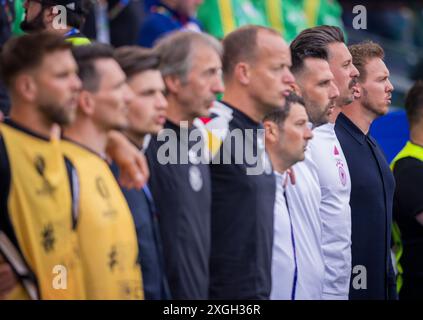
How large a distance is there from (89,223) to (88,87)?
0.64 metres

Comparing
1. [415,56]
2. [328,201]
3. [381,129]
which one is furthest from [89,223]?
[415,56]

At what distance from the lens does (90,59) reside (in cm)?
560

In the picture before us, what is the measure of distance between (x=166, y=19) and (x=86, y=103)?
444cm

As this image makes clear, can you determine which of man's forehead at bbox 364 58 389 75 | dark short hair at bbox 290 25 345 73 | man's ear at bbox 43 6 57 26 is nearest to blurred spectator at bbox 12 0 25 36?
man's ear at bbox 43 6 57 26

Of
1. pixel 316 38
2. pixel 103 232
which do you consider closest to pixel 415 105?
pixel 316 38

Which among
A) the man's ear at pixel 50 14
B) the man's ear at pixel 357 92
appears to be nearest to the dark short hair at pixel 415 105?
the man's ear at pixel 357 92

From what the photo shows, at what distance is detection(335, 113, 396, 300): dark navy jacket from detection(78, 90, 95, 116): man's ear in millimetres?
2510

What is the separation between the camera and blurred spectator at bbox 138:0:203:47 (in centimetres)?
977

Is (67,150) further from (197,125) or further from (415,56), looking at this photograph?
(415,56)

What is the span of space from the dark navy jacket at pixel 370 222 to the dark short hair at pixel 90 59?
2417mm

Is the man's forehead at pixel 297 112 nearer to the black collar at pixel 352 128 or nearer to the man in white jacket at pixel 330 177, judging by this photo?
the man in white jacket at pixel 330 177

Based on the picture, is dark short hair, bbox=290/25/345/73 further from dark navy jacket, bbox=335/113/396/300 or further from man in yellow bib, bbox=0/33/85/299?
Answer: man in yellow bib, bbox=0/33/85/299

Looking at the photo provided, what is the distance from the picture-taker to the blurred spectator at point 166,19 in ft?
32.1
